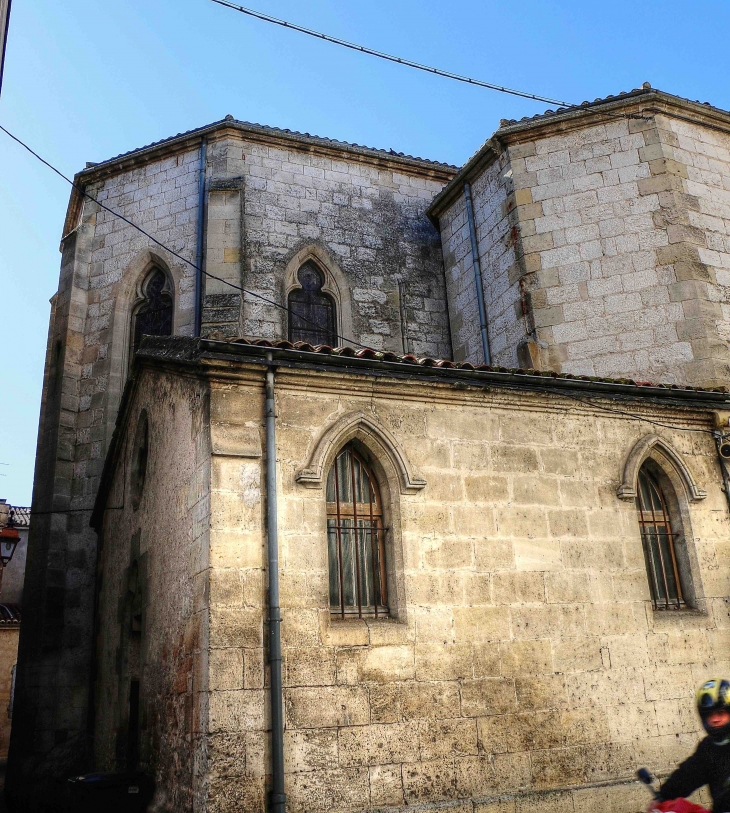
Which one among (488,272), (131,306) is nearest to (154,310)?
(131,306)

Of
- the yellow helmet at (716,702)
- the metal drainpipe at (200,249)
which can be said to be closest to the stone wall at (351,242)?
the metal drainpipe at (200,249)

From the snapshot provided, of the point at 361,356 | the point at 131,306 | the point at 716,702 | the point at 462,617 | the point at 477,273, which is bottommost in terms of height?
the point at 716,702

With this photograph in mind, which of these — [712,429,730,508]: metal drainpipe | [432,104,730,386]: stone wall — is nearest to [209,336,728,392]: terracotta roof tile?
[712,429,730,508]: metal drainpipe

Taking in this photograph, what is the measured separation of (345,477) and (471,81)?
191 inches

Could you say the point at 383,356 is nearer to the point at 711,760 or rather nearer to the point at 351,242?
the point at 711,760

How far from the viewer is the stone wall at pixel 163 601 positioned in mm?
6344

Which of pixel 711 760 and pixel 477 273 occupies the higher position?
pixel 477 273

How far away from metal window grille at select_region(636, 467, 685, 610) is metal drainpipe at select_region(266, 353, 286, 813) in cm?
415

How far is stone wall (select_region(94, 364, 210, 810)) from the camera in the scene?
6.34m

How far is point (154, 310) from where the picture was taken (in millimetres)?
13883

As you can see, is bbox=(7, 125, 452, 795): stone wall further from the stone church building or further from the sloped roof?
the sloped roof

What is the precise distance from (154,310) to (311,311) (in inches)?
111

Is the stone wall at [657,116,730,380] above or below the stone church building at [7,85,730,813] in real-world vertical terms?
above

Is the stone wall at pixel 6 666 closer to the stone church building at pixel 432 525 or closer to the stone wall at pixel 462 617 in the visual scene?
the stone church building at pixel 432 525
